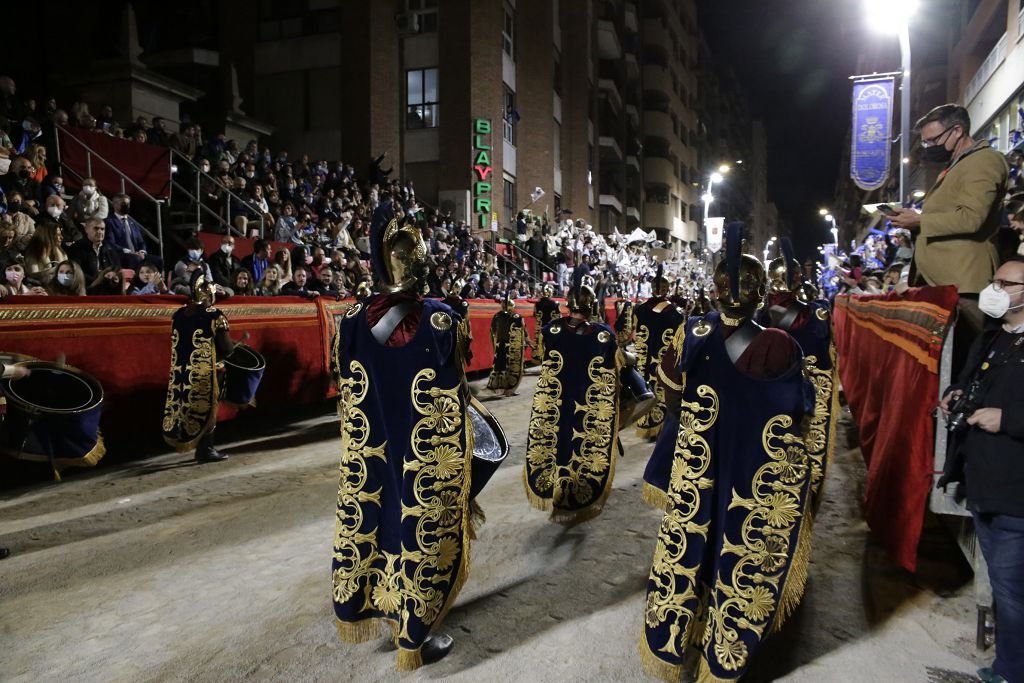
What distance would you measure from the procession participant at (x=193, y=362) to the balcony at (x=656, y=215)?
159 feet

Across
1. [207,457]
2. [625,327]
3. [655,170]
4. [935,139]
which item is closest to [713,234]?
[655,170]

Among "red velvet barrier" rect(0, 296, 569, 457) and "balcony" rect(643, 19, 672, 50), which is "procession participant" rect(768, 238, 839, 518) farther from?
"balcony" rect(643, 19, 672, 50)

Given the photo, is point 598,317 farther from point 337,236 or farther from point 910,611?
point 337,236

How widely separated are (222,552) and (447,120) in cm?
2281

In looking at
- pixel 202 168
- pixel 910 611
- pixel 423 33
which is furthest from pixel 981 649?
pixel 423 33

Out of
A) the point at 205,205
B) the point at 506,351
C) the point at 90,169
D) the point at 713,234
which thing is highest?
the point at 713,234

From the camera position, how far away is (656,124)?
52344 mm

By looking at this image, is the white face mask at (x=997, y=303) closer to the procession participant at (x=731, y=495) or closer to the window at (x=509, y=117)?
the procession participant at (x=731, y=495)

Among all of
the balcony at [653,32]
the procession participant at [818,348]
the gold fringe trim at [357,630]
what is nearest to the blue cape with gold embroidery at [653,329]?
the procession participant at [818,348]

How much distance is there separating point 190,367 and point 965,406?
636 centimetres

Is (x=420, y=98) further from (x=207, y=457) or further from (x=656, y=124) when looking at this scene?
(x=656, y=124)

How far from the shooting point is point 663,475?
11.2 ft

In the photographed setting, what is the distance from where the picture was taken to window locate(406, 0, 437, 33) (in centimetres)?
2502

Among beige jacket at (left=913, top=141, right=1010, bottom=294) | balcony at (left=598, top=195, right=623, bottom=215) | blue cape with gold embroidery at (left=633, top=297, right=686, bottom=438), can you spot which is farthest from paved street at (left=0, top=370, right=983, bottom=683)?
balcony at (left=598, top=195, right=623, bottom=215)
